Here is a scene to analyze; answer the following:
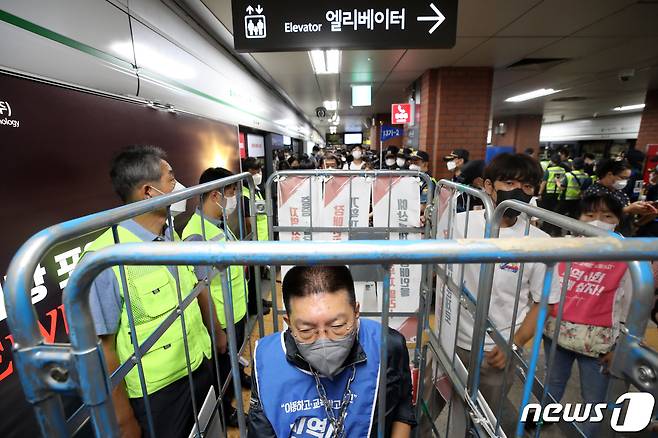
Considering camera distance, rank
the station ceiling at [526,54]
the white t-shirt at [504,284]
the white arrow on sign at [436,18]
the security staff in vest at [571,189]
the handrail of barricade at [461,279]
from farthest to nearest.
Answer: the security staff in vest at [571,189]
the station ceiling at [526,54]
the white arrow on sign at [436,18]
the white t-shirt at [504,284]
the handrail of barricade at [461,279]

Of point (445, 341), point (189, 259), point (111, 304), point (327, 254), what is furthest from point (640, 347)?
point (111, 304)

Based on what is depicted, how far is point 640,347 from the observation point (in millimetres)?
634

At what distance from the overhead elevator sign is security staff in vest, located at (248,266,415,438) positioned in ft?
7.20

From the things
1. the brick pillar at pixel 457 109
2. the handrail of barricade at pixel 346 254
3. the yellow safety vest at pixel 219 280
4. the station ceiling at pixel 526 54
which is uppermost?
the station ceiling at pixel 526 54

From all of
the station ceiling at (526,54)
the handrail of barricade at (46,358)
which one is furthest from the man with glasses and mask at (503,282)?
the station ceiling at (526,54)

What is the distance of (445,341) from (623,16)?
15.0ft

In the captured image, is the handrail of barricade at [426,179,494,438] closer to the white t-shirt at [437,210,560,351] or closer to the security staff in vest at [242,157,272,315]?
the white t-shirt at [437,210,560,351]

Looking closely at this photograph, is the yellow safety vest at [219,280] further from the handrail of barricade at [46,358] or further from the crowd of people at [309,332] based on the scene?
the handrail of barricade at [46,358]

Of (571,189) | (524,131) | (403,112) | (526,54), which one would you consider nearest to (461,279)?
(526,54)

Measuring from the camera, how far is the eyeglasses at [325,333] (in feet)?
3.10

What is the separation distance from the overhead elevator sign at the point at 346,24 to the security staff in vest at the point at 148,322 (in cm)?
150

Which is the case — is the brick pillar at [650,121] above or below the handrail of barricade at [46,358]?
above

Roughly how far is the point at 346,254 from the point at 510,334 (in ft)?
2.42

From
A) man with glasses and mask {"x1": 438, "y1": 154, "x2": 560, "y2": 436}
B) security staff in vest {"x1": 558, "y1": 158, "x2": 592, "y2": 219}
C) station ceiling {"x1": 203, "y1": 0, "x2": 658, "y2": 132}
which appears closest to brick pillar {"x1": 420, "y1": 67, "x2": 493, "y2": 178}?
station ceiling {"x1": 203, "y1": 0, "x2": 658, "y2": 132}
